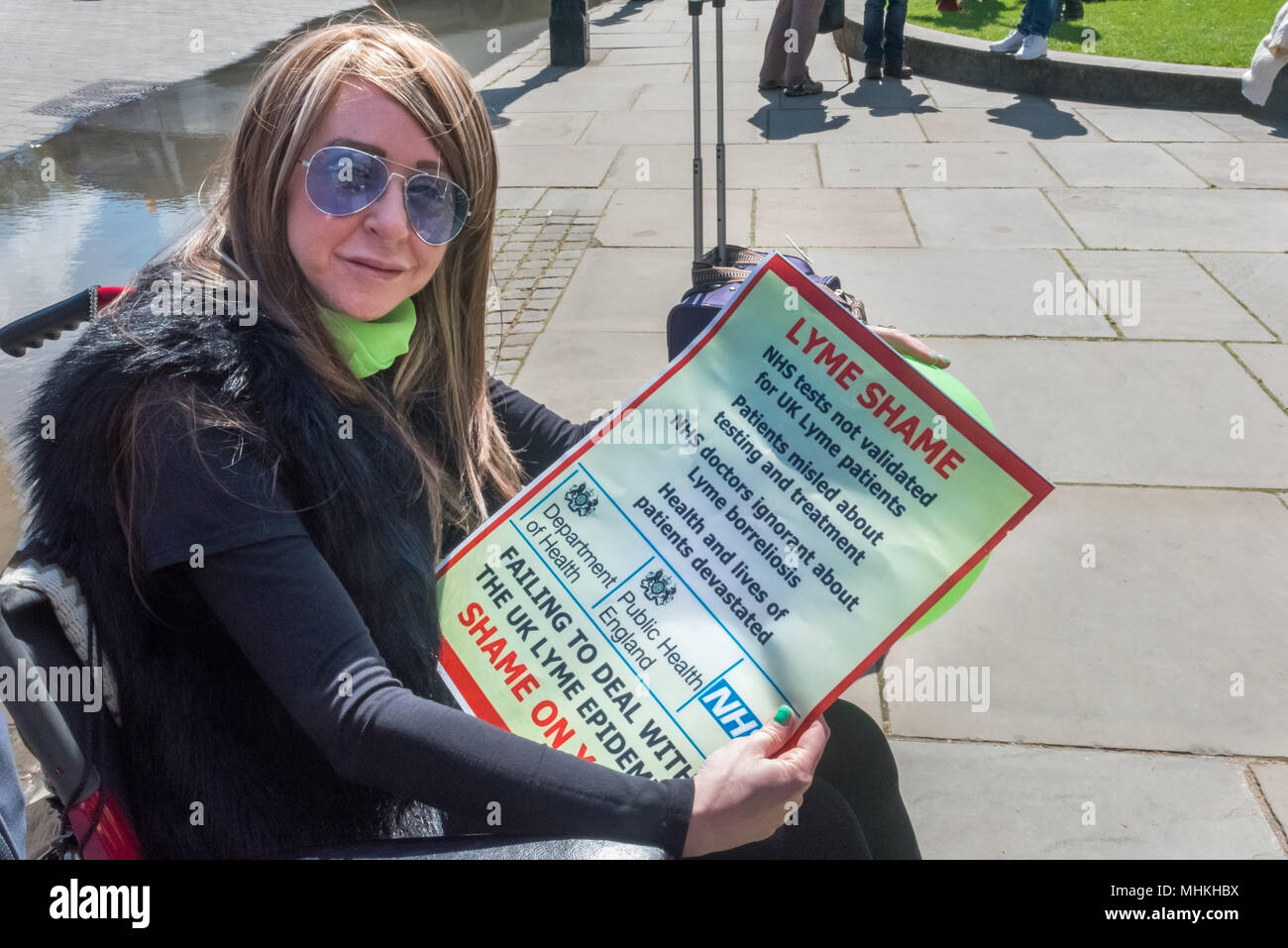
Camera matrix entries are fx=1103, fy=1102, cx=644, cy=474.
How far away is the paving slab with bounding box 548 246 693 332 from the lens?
5438mm

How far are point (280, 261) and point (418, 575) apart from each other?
485 mm

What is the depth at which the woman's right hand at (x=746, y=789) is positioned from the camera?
133cm

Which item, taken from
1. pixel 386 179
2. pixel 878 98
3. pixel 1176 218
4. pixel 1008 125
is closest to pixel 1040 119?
pixel 1008 125

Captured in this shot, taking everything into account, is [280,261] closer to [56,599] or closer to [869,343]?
[56,599]

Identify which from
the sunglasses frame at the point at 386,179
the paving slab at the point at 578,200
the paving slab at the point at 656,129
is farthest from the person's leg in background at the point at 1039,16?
the sunglasses frame at the point at 386,179

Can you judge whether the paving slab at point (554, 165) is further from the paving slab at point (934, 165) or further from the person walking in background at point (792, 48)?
the person walking in background at point (792, 48)

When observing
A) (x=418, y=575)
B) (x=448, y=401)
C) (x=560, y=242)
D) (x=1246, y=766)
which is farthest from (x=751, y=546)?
(x=560, y=242)

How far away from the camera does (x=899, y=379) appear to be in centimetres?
151

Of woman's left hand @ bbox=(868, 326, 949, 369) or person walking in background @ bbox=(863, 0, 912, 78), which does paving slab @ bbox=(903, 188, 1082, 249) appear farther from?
woman's left hand @ bbox=(868, 326, 949, 369)

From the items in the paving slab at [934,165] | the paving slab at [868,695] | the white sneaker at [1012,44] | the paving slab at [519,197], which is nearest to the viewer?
the paving slab at [868,695]

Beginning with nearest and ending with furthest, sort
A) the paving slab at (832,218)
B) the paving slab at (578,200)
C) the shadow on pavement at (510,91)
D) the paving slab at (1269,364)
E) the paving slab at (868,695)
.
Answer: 1. the paving slab at (868,695)
2. the paving slab at (1269,364)
3. the paving slab at (832,218)
4. the paving slab at (578,200)
5. the shadow on pavement at (510,91)

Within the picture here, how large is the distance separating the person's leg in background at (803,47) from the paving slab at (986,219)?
10.00 feet

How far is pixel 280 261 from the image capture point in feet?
5.11

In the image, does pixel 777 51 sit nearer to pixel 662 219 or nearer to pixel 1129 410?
pixel 662 219
